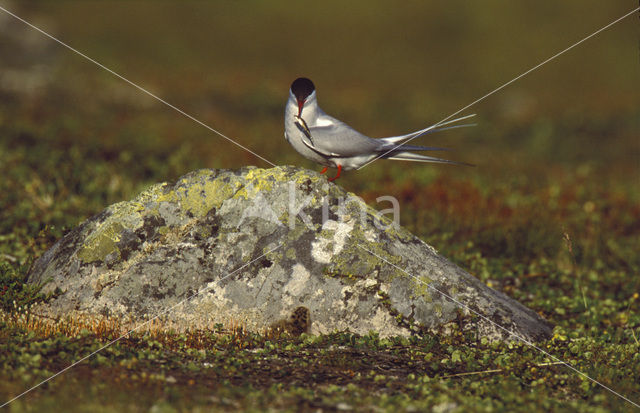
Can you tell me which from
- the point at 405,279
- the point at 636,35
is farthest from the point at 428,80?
the point at 405,279

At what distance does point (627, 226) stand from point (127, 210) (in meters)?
10.3

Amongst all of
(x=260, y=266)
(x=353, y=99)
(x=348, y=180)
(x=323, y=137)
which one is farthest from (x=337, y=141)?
(x=353, y=99)

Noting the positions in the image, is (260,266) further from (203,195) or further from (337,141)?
(337,141)

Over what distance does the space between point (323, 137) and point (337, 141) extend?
0.17 m

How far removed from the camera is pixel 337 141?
734 cm

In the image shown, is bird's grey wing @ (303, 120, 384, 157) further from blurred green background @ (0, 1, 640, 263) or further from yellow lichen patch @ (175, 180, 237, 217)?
blurred green background @ (0, 1, 640, 263)

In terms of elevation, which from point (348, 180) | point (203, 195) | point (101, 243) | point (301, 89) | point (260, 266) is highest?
point (301, 89)

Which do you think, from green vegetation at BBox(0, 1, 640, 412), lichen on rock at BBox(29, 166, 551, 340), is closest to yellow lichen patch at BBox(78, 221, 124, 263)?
lichen on rock at BBox(29, 166, 551, 340)

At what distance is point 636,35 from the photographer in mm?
44031

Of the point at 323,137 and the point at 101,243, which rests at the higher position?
the point at 323,137

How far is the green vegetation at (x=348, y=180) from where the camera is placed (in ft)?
18.8

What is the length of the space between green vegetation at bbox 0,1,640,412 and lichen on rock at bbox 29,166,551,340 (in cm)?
30

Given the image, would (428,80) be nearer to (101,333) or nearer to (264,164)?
(264,164)

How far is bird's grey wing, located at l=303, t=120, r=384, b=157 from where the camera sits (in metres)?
7.31
